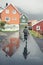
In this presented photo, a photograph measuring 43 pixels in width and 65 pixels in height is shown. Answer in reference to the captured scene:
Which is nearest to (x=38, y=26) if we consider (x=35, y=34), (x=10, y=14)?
(x=35, y=34)

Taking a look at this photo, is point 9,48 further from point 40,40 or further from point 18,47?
point 40,40

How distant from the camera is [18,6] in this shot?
2127mm

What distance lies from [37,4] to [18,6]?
9.0 inches

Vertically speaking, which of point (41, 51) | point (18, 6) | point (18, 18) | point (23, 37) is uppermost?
point (18, 6)

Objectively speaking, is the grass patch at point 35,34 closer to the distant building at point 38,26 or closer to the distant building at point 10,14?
the distant building at point 38,26

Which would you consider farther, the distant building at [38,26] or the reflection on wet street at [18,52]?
the distant building at [38,26]

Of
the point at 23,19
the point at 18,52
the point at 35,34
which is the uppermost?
the point at 23,19

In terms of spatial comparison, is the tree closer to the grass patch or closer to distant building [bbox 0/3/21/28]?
distant building [bbox 0/3/21/28]

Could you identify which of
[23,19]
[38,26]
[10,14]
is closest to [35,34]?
[38,26]

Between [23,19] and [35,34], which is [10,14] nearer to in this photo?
[23,19]

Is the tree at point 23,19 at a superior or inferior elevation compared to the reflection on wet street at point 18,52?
superior

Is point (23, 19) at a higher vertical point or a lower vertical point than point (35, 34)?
higher

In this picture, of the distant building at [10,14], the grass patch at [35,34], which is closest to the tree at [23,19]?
the distant building at [10,14]

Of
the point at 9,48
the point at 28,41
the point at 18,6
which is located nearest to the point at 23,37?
the point at 28,41
